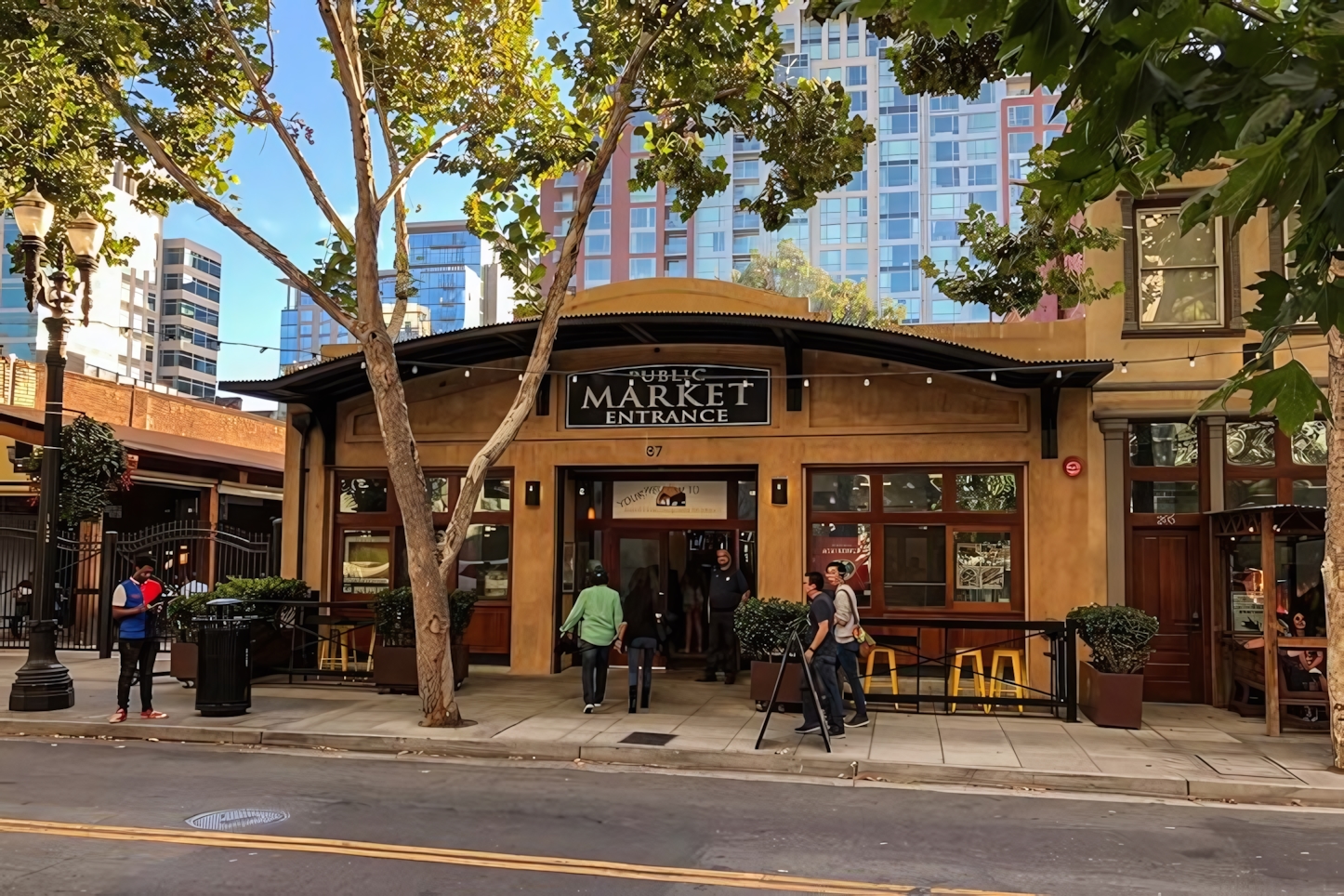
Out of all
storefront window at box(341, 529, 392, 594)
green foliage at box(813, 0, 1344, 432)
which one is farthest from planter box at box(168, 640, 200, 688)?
green foliage at box(813, 0, 1344, 432)

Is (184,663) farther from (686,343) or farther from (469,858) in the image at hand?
(469,858)

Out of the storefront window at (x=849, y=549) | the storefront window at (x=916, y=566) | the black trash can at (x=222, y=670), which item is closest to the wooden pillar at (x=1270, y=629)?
the storefront window at (x=916, y=566)

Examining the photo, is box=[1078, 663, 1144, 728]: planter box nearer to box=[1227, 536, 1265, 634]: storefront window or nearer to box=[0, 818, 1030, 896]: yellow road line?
box=[1227, 536, 1265, 634]: storefront window

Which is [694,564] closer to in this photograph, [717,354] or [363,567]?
[717,354]

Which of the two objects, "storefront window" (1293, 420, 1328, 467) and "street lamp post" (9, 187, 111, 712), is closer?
"street lamp post" (9, 187, 111, 712)

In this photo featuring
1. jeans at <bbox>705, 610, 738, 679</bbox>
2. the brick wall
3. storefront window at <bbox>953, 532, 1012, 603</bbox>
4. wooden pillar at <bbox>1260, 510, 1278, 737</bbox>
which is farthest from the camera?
the brick wall

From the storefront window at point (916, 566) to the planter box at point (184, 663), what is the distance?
933 cm

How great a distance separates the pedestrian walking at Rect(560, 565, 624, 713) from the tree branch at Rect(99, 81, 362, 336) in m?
4.04

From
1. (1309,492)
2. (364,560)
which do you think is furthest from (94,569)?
(1309,492)

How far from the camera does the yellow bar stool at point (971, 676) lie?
1288cm

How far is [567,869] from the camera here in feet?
21.0

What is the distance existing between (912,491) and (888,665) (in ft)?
8.00

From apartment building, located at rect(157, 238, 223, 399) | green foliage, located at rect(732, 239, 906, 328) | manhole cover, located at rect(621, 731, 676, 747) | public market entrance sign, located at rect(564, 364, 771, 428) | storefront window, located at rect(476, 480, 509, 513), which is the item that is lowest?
manhole cover, located at rect(621, 731, 676, 747)

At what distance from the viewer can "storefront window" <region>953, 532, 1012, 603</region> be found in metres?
14.1
